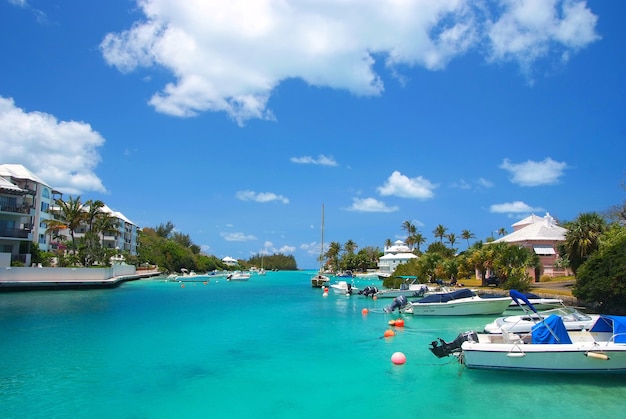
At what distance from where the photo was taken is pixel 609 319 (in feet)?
50.1

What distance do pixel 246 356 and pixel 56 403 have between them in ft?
26.6

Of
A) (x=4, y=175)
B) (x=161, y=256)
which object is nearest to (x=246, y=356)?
(x=4, y=175)

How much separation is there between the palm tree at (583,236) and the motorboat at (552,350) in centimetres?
2466

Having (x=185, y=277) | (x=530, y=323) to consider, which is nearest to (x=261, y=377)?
(x=530, y=323)

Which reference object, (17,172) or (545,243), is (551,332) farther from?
(17,172)

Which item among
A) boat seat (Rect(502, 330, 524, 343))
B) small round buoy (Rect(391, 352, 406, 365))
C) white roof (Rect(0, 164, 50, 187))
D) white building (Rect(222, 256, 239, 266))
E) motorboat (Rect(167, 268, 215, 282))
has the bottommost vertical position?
small round buoy (Rect(391, 352, 406, 365))

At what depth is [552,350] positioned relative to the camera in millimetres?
14250

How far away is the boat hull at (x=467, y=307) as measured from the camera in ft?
99.5

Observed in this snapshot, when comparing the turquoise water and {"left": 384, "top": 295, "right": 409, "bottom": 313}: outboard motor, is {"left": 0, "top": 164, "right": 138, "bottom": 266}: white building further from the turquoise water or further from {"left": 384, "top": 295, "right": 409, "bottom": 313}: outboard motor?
{"left": 384, "top": 295, "right": 409, "bottom": 313}: outboard motor

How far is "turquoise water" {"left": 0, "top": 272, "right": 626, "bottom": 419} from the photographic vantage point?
41.6 feet

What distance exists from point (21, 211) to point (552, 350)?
5833 cm

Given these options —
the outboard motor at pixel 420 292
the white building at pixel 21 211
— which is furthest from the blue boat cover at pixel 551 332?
the white building at pixel 21 211

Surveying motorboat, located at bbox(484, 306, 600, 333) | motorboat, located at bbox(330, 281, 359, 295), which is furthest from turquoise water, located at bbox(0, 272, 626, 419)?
motorboat, located at bbox(330, 281, 359, 295)

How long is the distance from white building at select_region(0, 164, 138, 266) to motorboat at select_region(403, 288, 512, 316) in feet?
156
